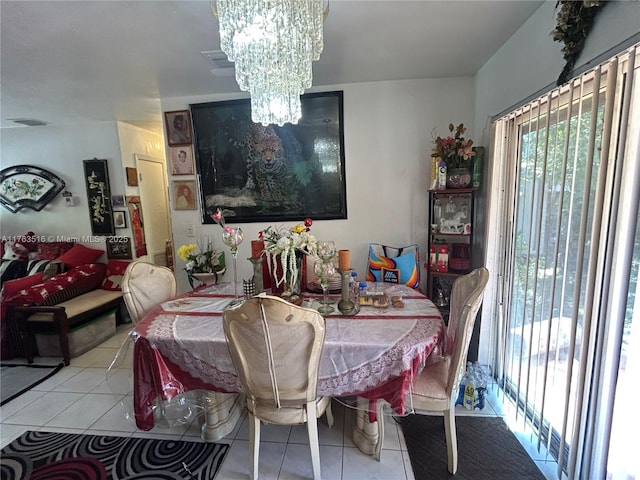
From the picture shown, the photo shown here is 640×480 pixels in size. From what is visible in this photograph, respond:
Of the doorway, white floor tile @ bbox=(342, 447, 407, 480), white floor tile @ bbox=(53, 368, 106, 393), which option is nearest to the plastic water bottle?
white floor tile @ bbox=(342, 447, 407, 480)

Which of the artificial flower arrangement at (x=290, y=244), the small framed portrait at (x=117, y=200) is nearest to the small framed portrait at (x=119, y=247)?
the small framed portrait at (x=117, y=200)

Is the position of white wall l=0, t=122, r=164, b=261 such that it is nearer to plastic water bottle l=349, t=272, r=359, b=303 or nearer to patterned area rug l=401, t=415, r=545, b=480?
plastic water bottle l=349, t=272, r=359, b=303

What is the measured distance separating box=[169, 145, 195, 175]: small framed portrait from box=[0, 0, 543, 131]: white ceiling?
0.53 meters

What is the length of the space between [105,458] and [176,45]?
8.80 feet

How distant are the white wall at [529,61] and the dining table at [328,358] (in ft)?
3.86

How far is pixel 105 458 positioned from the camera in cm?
170

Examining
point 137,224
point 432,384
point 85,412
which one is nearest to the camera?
point 432,384

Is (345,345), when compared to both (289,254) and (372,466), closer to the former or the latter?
(289,254)

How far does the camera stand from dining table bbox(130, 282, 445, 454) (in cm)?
135

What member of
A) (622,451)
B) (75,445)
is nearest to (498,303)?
(622,451)

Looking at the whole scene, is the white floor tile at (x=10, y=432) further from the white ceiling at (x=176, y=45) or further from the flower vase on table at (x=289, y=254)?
the white ceiling at (x=176, y=45)

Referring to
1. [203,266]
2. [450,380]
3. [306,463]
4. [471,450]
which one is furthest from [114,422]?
[471,450]

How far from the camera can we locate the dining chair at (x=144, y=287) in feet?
6.01

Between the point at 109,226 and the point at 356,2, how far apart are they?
13.0ft
